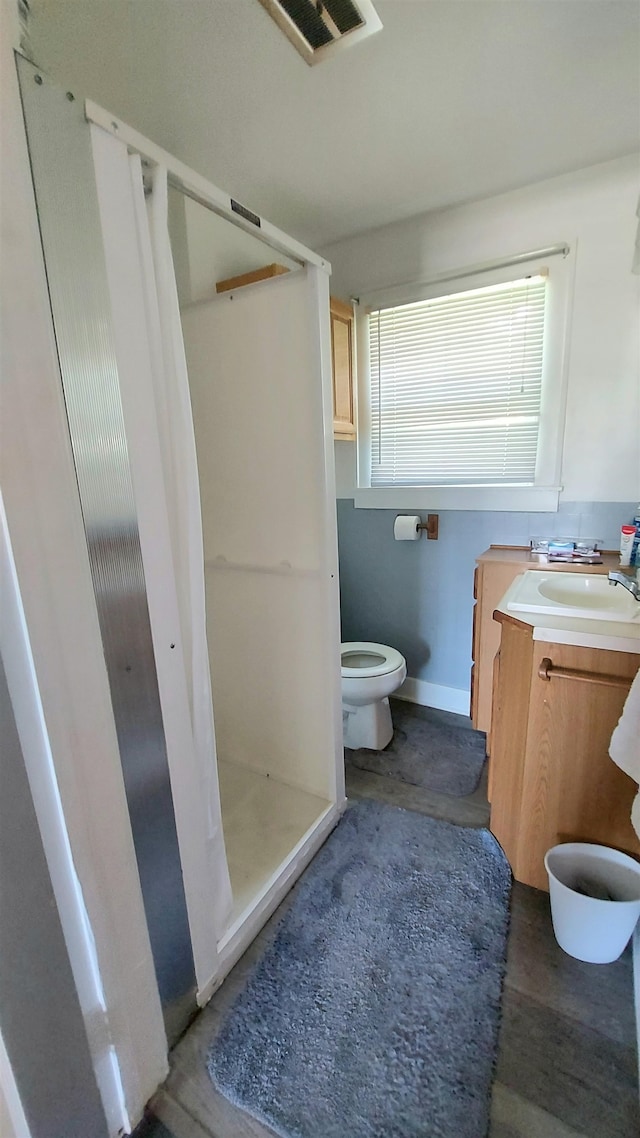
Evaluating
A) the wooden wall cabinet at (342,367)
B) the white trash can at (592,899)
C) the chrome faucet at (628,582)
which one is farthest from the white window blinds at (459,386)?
the white trash can at (592,899)

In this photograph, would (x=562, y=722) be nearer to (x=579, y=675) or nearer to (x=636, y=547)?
(x=579, y=675)

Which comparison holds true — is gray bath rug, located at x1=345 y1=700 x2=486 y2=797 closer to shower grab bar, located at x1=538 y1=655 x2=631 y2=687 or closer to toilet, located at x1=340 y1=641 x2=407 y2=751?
toilet, located at x1=340 y1=641 x2=407 y2=751

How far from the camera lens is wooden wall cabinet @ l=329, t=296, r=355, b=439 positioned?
85.4 inches

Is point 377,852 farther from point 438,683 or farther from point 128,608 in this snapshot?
point 128,608

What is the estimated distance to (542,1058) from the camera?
3.32 feet

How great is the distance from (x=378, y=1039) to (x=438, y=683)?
1.57 metres

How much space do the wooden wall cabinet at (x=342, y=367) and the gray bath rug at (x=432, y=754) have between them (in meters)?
1.56

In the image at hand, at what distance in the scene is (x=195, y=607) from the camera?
1.04 meters

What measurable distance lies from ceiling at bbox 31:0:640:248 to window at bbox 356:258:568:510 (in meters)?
0.44

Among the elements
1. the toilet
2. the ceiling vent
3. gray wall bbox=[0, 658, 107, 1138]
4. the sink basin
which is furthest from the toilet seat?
the ceiling vent

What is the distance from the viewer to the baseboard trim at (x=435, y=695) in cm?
240

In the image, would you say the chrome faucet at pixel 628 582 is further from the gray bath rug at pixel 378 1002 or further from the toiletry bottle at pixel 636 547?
the gray bath rug at pixel 378 1002

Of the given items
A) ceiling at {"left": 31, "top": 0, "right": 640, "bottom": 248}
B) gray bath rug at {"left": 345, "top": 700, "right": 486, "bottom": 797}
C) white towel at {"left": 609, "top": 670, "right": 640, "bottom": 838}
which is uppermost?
ceiling at {"left": 31, "top": 0, "right": 640, "bottom": 248}

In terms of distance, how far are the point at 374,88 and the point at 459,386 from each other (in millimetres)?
1126
